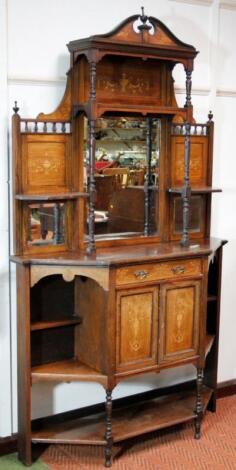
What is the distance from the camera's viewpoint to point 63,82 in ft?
11.9

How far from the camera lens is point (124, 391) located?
4152 mm

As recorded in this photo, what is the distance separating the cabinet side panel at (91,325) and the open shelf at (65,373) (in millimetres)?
43

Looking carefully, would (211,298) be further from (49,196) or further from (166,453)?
(49,196)

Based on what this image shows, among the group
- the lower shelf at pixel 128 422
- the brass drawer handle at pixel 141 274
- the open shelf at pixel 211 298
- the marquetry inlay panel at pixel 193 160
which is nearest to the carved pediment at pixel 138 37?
the marquetry inlay panel at pixel 193 160

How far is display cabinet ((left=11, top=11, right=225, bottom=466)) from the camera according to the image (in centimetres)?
344

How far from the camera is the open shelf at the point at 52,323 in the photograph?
356 cm

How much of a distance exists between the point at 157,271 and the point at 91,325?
18.7 inches

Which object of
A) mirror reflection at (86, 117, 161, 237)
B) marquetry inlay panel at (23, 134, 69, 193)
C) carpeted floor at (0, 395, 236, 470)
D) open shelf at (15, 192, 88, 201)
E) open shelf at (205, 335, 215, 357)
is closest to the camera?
open shelf at (15, 192, 88, 201)

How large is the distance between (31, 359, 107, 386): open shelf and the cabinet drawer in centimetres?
53

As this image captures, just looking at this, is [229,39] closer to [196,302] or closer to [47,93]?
[47,93]

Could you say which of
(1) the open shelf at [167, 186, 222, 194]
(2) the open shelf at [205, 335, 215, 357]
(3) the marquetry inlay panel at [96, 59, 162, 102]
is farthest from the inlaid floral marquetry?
(2) the open shelf at [205, 335, 215, 357]

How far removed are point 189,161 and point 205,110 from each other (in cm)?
52

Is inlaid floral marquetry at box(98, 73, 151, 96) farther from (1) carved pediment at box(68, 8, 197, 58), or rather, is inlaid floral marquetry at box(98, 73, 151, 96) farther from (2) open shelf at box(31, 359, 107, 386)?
(2) open shelf at box(31, 359, 107, 386)

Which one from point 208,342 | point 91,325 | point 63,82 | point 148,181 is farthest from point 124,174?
point 208,342
